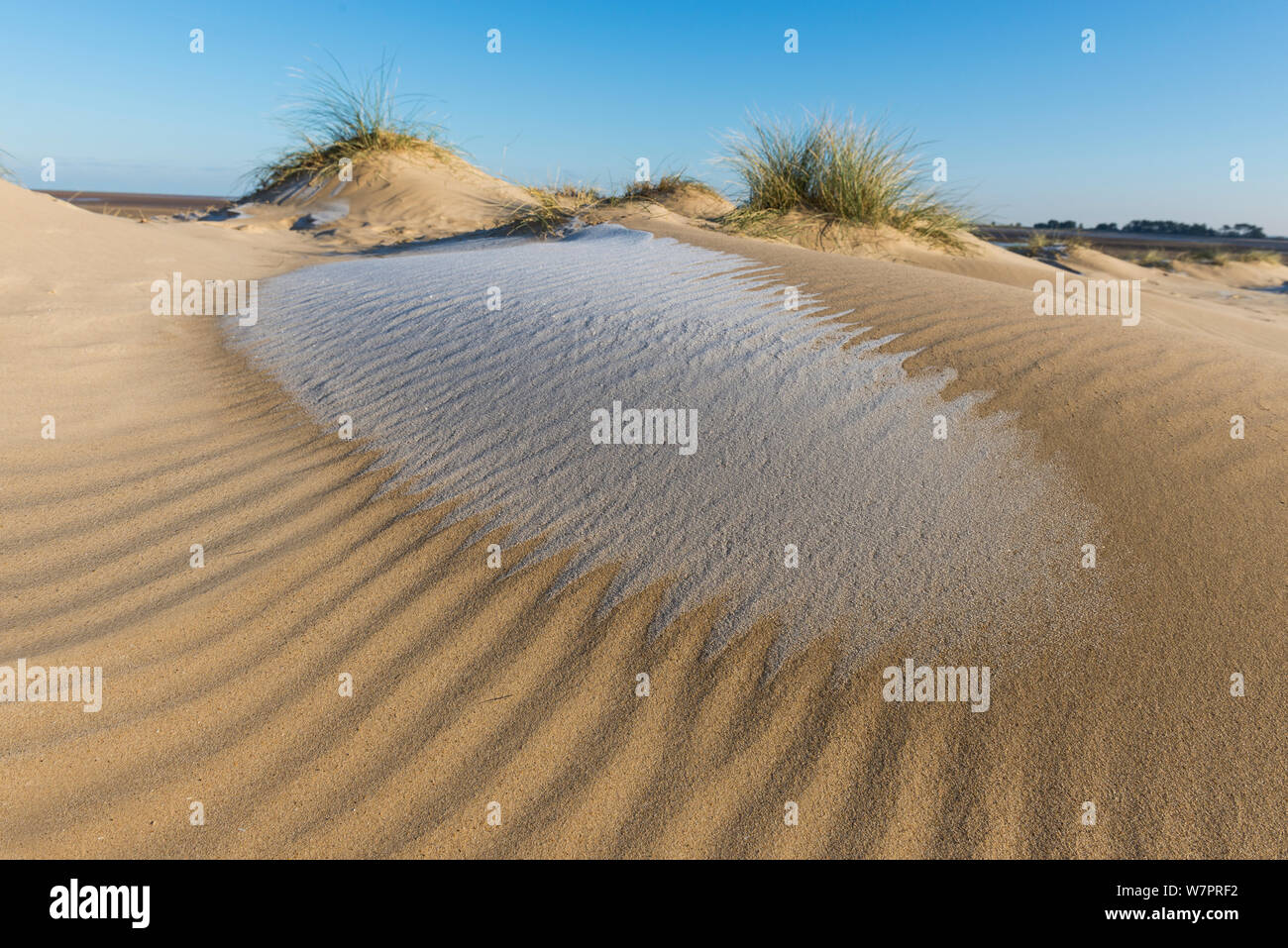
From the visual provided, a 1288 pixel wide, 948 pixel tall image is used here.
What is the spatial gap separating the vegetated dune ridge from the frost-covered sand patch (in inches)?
5.0

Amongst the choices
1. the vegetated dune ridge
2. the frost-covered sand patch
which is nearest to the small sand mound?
the frost-covered sand patch

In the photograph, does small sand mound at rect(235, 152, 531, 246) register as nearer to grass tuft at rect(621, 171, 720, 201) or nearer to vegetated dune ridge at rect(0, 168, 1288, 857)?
grass tuft at rect(621, 171, 720, 201)

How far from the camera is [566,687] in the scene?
2020mm

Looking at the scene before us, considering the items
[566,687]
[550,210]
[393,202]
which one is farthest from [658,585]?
[393,202]

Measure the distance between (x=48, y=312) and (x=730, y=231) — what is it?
5447 mm

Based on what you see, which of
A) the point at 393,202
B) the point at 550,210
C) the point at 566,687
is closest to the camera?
the point at 566,687

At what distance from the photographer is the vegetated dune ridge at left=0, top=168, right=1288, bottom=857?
1.68 metres

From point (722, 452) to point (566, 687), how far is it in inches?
39.3

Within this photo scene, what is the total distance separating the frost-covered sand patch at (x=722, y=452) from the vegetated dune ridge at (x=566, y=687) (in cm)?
13

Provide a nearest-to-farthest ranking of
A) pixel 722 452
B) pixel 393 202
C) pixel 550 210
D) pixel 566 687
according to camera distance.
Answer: pixel 566 687, pixel 722 452, pixel 550 210, pixel 393 202

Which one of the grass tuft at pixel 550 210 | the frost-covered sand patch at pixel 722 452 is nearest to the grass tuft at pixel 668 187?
the grass tuft at pixel 550 210

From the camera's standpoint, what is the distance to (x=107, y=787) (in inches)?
68.8

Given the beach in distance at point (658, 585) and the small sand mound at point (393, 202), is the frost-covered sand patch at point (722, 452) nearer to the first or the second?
the beach in distance at point (658, 585)

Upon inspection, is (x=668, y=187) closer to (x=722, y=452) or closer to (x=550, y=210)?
(x=550, y=210)
